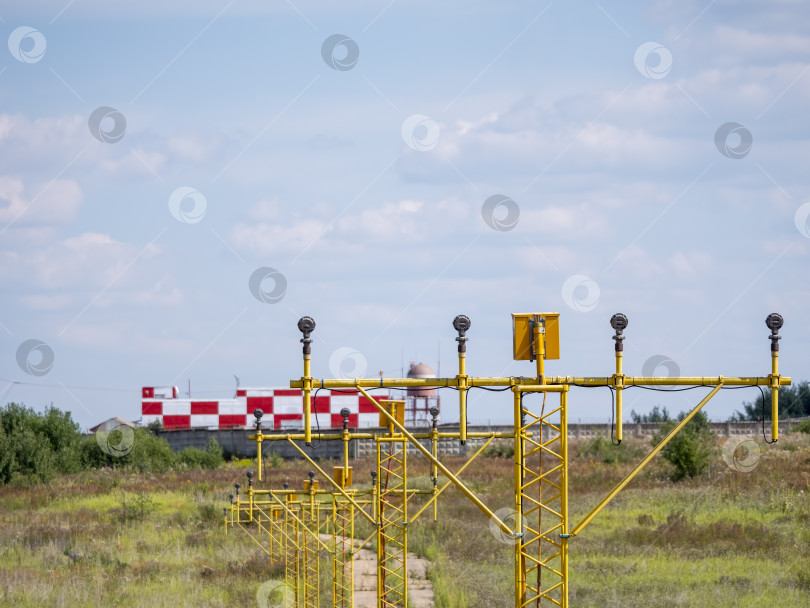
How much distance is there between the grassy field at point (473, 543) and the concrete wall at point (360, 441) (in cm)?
802

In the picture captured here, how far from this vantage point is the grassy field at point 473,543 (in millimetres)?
23891

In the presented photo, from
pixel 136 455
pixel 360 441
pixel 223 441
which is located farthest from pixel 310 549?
pixel 223 441

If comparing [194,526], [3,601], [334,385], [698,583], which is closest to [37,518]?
[194,526]

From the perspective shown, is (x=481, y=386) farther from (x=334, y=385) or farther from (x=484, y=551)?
(x=484, y=551)

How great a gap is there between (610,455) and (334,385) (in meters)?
39.7

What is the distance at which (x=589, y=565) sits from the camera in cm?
2730

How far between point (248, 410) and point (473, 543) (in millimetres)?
27925

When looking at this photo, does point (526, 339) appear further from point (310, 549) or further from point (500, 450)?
point (500, 450)

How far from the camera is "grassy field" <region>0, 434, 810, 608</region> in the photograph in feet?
78.4

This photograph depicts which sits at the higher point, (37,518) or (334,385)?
(334,385)

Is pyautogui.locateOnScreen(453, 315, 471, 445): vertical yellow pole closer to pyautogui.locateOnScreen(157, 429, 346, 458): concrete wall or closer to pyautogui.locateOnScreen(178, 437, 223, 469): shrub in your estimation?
pyautogui.locateOnScreen(178, 437, 223, 469): shrub

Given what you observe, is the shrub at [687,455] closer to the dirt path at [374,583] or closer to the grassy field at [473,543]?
the grassy field at [473,543]

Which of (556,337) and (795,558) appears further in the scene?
(795,558)

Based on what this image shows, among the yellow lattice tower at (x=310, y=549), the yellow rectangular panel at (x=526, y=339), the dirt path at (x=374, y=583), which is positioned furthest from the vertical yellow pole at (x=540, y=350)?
the dirt path at (x=374, y=583)
